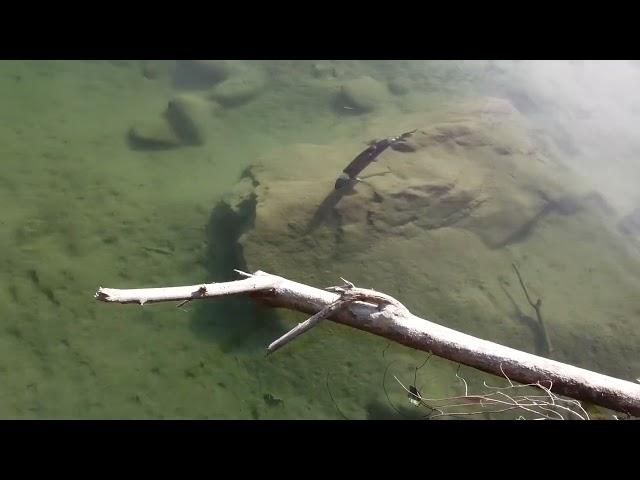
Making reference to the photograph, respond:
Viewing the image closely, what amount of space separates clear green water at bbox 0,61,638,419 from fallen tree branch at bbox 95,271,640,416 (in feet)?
1.93

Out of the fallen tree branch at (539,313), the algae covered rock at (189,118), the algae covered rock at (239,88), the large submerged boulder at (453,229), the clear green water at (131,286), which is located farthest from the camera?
the algae covered rock at (239,88)

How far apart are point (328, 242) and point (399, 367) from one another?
1.15m

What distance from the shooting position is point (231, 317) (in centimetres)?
367

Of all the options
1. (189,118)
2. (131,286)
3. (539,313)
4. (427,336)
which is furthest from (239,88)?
(427,336)

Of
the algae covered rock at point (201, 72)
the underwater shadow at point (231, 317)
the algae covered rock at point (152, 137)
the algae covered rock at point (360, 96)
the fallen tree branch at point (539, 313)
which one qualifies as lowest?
the underwater shadow at point (231, 317)

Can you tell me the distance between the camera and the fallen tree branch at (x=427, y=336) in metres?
2.68

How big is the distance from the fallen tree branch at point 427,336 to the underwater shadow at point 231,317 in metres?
0.53

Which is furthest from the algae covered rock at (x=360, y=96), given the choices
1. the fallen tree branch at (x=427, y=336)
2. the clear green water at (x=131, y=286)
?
the fallen tree branch at (x=427, y=336)

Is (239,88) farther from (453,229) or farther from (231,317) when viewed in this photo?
(231,317)

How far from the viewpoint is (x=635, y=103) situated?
6223 millimetres

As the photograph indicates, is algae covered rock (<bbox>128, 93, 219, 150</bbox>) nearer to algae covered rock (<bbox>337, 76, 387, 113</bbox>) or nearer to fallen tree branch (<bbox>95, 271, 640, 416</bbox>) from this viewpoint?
algae covered rock (<bbox>337, 76, 387, 113</bbox>)

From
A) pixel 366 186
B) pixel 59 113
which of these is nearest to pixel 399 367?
pixel 366 186

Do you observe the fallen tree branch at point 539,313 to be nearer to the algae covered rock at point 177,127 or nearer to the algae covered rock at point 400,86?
→ the algae covered rock at point 400,86

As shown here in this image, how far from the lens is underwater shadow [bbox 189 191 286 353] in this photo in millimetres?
3545
